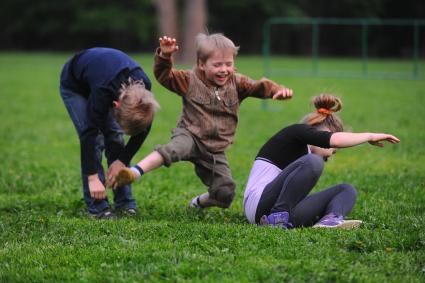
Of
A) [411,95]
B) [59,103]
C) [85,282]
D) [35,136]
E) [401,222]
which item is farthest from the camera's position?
[411,95]

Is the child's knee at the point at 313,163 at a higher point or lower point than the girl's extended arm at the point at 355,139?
lower

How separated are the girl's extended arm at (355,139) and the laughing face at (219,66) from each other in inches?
41.7

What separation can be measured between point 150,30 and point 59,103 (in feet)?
101

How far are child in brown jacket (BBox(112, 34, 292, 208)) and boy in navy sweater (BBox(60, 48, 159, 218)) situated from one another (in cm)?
28

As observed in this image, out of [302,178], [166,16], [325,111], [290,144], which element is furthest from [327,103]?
[166,16]

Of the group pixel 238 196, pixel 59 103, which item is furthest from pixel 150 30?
pixel 238 196

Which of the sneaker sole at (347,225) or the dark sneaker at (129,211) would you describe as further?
the dark sneaker at (129,211)

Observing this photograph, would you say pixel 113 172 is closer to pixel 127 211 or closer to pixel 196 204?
pixel 127 211

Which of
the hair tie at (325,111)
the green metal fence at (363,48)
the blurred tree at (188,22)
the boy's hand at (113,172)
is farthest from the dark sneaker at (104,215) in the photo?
the blurred tree at (188,22)

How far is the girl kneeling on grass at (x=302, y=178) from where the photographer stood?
204 inches

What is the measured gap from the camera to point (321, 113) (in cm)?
546

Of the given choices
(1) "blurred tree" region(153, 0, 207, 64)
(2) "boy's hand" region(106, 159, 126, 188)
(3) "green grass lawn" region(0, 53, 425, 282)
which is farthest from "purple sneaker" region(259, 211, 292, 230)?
(1) "blurred tree" region(153, 0, 207, 64)

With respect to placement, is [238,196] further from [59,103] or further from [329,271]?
[59,103]

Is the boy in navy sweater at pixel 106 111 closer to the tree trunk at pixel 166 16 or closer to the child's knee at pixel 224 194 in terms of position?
the child's knee at pixel 224 194
